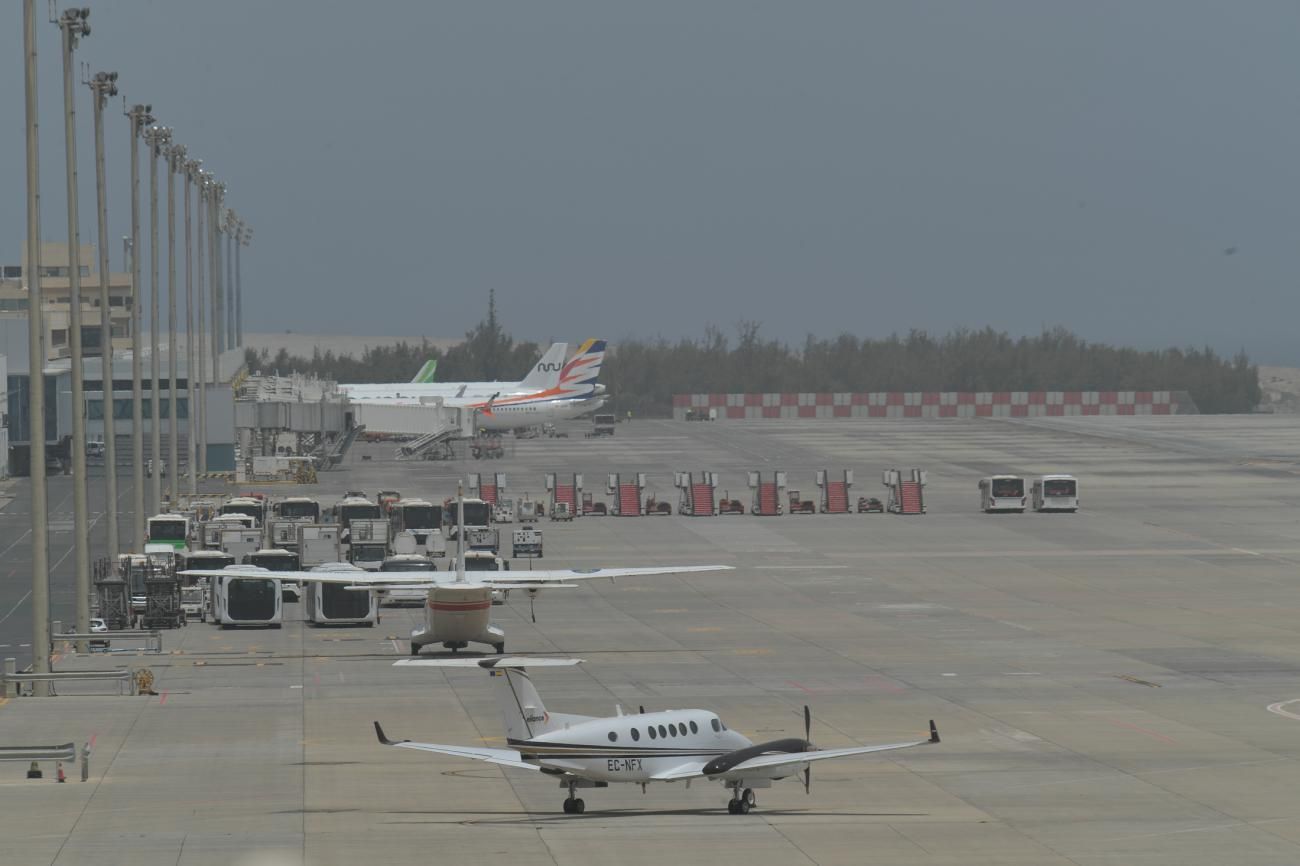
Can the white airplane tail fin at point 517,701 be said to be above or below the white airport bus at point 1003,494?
above

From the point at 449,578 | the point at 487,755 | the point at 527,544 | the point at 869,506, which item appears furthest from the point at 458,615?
the point at 869,506

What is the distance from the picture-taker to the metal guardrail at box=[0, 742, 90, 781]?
128 ft

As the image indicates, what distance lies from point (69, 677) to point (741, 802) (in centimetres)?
2329

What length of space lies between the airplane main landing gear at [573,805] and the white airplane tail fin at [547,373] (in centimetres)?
14481

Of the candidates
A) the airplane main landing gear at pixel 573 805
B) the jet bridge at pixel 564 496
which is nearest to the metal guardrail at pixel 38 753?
the airplane main landing gear at pixel 573 805

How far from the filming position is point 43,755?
3919 cm

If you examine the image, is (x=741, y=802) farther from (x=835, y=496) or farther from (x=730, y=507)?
(x=835, y=496)

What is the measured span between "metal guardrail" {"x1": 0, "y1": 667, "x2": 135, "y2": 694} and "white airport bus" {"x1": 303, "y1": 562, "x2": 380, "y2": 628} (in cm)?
1550

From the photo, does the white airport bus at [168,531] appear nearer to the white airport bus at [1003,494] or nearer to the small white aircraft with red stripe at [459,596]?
the small white aircraft with red stripe at [459,596]

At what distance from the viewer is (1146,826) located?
3500 cm

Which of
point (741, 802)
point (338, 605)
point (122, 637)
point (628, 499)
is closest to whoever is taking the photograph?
point (741, 802)

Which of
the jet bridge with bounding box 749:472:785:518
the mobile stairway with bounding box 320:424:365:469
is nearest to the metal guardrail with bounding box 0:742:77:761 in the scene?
the jet bridge with bounding box 749:472:785:518

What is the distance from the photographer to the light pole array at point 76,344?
192 ft

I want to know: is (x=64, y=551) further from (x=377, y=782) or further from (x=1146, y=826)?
(x=1146, y=826)
